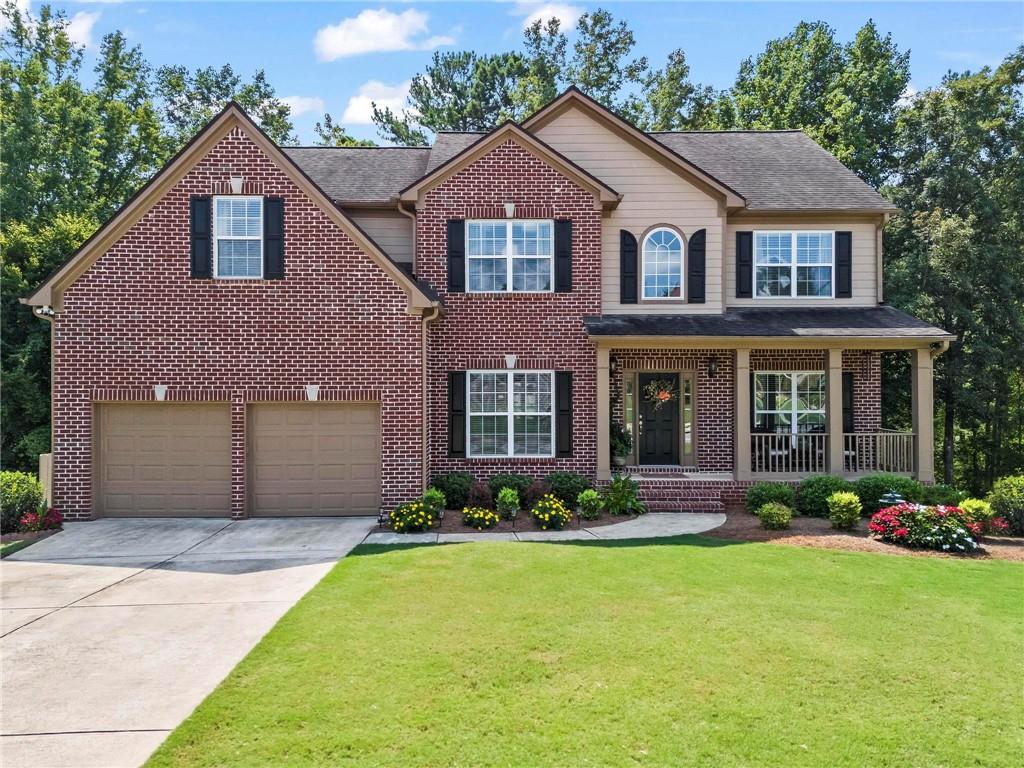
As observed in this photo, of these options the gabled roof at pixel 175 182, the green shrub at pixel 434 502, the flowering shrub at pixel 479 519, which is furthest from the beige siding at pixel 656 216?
the green shrub at pixel 434 502

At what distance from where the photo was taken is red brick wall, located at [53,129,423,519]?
12.1 metres

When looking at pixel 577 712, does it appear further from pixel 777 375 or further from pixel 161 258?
pixel 777 375

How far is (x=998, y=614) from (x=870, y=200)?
11.1 m

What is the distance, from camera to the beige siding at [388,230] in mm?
15180

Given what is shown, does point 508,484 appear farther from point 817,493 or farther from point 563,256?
point 817,493

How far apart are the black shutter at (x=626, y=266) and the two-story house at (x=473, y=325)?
0.16ft

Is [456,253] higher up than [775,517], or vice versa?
[456,253]

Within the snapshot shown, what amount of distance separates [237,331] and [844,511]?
36.7ft

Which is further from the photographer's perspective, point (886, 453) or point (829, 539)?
point (886, 453)

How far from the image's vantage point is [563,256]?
14117mm

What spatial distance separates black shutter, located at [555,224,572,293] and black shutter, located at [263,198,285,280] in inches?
216

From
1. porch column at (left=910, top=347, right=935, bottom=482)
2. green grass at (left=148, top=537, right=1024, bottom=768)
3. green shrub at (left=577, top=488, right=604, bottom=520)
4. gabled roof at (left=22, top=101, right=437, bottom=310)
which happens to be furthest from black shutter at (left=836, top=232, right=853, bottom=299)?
gabled roof at (left=22, top=101, right=437, bottom=310)

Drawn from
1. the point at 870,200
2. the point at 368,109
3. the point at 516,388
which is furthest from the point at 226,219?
the point at 368,109

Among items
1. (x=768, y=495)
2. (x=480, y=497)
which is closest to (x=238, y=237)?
(x=480, y=497)
